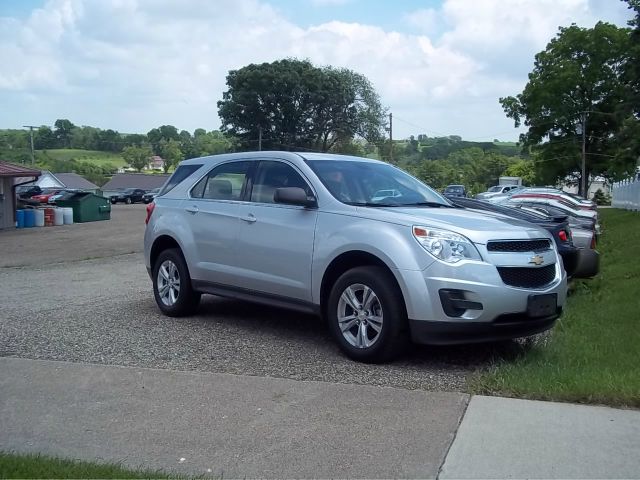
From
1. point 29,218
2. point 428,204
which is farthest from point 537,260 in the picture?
point 29,218

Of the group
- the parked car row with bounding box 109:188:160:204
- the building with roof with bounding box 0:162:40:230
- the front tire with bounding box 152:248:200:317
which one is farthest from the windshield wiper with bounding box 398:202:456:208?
the parked car row with bounding box 109:188:160:204

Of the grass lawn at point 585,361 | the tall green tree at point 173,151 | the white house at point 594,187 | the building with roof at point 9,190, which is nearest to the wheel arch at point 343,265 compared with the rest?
the grass lawn at point 585,361

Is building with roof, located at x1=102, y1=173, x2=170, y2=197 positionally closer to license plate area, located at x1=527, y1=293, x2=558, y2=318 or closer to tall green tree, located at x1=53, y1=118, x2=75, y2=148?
tall green tree, located at x1=53, y1=118, x2=75, y2=148

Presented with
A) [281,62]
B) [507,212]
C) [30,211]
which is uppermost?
[281,62]

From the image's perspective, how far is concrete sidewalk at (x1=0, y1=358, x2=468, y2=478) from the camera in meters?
4.17

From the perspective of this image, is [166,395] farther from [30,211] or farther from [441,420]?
[30,211]

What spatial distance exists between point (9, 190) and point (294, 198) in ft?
97.9

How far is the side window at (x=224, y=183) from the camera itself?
7.61 m

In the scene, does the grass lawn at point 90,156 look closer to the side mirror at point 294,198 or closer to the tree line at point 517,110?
the tree line at point 517,110

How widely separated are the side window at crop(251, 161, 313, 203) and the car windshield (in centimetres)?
21

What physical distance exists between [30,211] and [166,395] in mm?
32560

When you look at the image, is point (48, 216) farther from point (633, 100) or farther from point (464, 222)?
point (464, 222)

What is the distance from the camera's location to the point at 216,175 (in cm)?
800

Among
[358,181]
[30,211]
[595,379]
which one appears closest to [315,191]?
[358,181]
